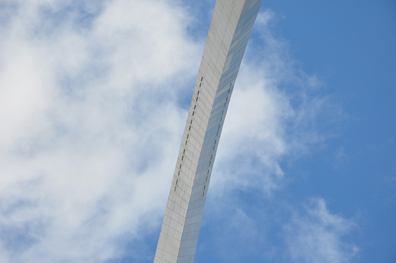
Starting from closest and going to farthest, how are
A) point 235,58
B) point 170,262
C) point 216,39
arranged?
point 170,262 → point 216,39 → point 235,58

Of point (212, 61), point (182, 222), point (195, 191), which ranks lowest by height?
point (182, 222)

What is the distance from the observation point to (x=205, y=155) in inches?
1523

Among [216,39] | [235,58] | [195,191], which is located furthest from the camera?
[235,58]

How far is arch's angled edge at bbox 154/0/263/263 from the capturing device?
115ft

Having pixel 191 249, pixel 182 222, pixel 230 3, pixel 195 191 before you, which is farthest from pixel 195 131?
pixel 230 3

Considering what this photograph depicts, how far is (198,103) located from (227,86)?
17.9 feet

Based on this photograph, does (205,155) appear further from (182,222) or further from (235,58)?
(235,58)

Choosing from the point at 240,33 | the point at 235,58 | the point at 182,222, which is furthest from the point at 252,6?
the point at 182,222

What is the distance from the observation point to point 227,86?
41844 mm

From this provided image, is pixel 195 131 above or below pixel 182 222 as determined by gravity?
above

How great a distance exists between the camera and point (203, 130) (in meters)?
38.7

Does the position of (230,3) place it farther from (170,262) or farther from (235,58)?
(170,262)

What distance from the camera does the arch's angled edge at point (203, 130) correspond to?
3503cm

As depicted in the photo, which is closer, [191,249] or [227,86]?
[191,249]
